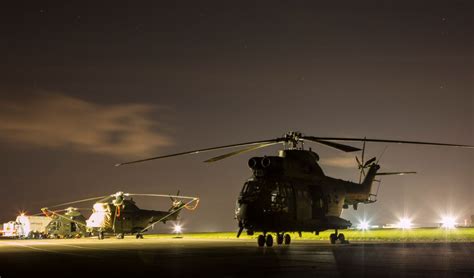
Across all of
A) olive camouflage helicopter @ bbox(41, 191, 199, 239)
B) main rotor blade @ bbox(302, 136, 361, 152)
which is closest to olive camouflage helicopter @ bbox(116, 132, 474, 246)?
main rotor blade @ bbox(302, 136, 361, 152)

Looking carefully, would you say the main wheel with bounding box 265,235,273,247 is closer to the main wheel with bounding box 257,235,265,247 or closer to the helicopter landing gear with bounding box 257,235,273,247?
the helicopter landing gear with bounding box 257,235,273,247

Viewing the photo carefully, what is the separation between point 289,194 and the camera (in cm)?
3172

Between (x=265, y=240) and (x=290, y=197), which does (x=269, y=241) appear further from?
(x=290, y=197)

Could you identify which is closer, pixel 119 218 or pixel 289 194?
pixel 289 194

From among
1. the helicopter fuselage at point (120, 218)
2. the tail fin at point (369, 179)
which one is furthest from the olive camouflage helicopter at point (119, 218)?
the tail fin at point (369, 179)

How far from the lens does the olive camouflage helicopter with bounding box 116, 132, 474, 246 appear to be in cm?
3002

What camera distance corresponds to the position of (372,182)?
139ft

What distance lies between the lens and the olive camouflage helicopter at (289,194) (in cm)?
3002

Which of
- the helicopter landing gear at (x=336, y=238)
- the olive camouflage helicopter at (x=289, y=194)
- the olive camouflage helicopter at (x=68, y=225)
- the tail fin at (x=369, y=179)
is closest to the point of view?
the olive camouflage helicopter at (x=289, y=194)

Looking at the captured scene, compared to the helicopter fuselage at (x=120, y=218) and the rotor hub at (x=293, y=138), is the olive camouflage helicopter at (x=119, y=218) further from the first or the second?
the rotor hub at (x=293, y=138)

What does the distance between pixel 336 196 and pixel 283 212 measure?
697 cm

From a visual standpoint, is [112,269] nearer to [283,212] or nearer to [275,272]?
[275,272]

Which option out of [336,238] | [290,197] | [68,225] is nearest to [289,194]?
[290,197]

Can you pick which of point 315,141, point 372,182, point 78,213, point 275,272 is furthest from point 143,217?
point 275,272
